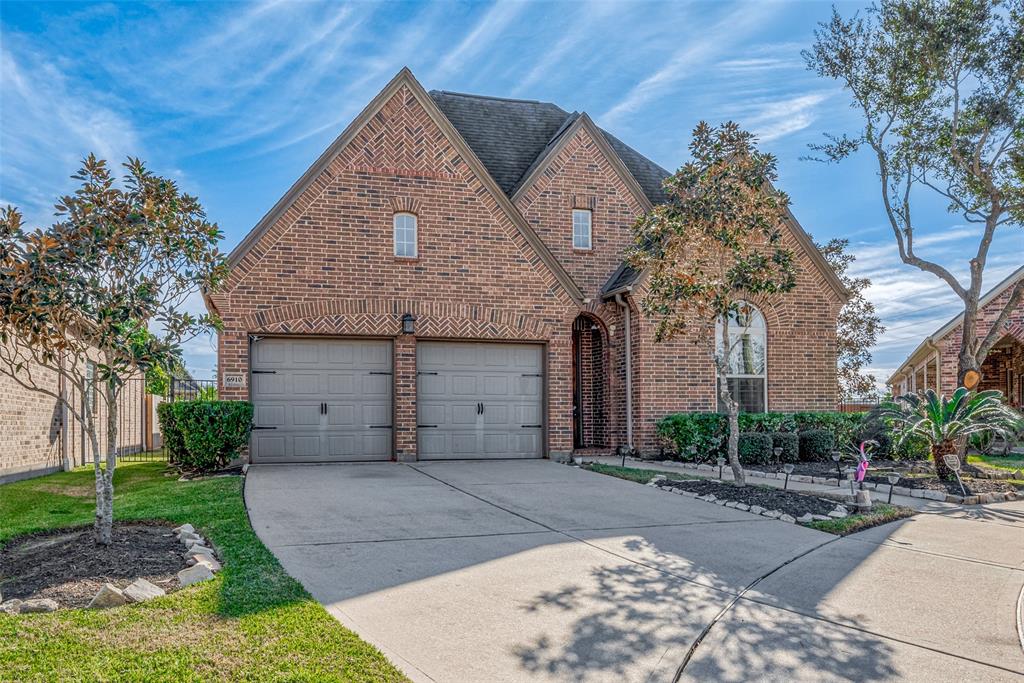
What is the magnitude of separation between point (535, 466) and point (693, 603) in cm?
A: 747

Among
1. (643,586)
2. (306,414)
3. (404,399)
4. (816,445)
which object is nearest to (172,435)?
(306,414)

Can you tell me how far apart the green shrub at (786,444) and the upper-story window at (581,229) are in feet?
18.0

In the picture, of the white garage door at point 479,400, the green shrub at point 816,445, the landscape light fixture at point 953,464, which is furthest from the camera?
the green shrub at point 816,445

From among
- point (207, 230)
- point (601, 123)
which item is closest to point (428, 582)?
point (207, 230)

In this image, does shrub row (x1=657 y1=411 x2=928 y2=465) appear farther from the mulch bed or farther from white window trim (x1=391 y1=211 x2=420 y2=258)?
white window trim (x1=391 y1=211 x2=420 y2=258)

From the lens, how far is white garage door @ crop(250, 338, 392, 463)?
41.5ft

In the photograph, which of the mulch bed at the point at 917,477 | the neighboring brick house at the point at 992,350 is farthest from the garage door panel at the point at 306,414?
the neighboring brick house at the point at 992,350

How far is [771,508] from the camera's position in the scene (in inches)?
341

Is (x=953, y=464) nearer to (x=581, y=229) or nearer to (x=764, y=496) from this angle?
(x=764, y=496)

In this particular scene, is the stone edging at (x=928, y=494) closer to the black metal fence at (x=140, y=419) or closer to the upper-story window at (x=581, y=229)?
the upper-story window at (x=581, y=229)

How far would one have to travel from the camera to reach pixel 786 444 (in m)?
13.9

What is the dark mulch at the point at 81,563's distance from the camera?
5.22 m

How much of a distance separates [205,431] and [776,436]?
10.0 m

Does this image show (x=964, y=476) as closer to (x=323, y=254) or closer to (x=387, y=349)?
(x=387, y=349)
